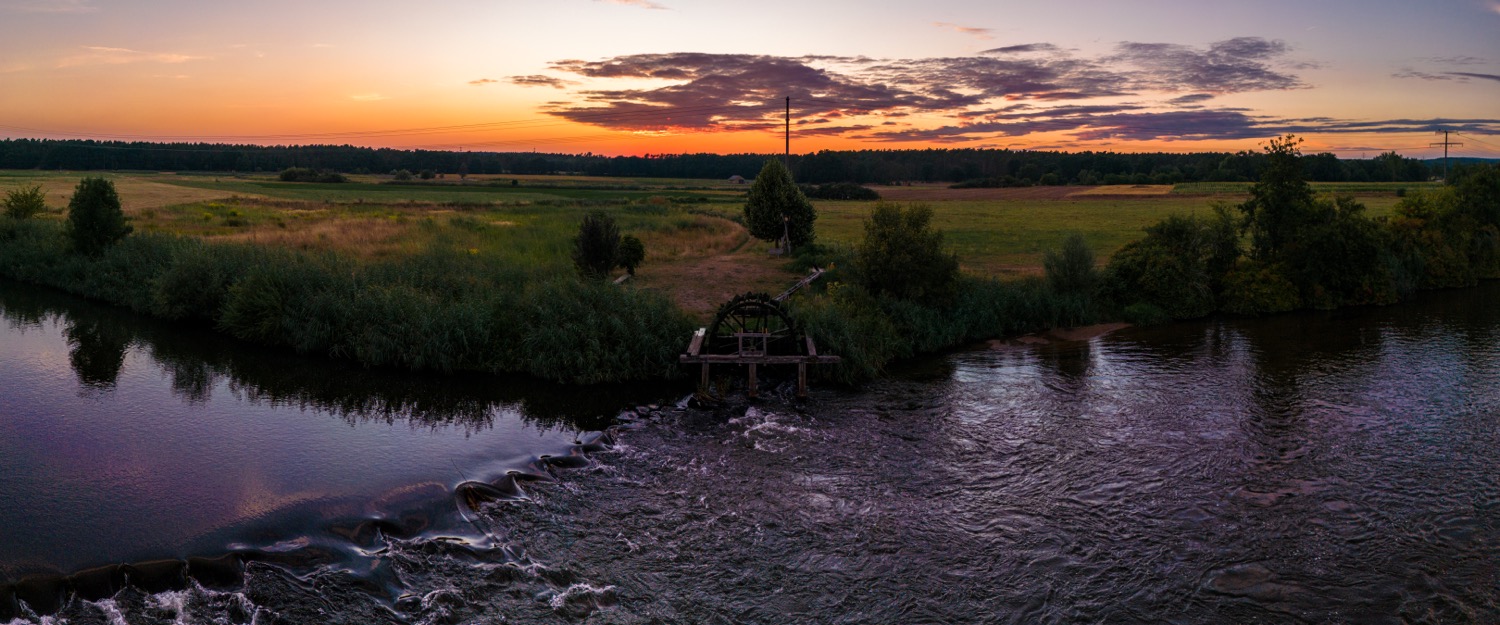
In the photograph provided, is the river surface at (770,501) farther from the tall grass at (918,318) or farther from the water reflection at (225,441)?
the tall grass at (918,318)

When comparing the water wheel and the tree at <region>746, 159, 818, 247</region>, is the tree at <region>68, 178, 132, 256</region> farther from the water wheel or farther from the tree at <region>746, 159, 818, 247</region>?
the water wheel

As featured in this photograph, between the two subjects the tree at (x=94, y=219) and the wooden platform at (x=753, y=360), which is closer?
the wooden platform at (x=753, y=360)

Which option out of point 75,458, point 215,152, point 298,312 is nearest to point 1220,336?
point 298,312

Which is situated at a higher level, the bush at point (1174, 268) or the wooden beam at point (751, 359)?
the bush at point (1174, 268)

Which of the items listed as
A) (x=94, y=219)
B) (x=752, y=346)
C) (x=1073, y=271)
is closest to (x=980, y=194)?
(x=1073, y=271)

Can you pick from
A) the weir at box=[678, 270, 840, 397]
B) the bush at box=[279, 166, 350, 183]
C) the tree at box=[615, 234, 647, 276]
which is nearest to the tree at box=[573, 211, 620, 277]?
the tree at box=[615, 234, 647, 276]

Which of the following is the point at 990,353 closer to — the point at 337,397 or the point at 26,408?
the point at 337,397

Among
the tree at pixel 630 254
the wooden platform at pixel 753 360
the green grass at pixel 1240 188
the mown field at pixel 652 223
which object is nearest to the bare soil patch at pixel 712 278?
the mown field at pixel 652 223
